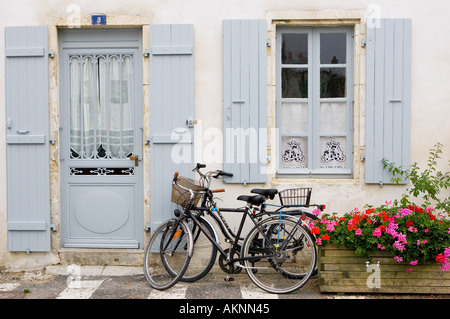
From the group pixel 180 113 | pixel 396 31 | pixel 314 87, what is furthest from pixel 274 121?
pixel 396 31

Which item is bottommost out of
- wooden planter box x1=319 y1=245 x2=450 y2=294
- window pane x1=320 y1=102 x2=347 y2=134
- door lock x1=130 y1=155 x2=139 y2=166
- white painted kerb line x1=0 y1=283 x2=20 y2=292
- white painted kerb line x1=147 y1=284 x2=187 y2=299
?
white painted kerb line x1=0 y1=283 x2=20 y2=292

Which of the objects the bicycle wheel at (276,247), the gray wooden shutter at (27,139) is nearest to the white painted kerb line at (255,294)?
the bicycle wheel at (276,247)

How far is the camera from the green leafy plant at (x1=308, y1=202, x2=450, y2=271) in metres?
4.62

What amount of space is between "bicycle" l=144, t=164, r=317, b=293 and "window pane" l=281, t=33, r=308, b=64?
150 cm

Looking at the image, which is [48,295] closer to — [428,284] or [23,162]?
[23,162]

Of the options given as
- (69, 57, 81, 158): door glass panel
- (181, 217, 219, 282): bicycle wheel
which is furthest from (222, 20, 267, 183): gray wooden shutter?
(69, 57, 81, 158): door glass panel

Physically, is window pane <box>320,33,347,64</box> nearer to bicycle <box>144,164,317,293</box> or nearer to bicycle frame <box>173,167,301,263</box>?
bicycle <box>144,164,317,293</box>

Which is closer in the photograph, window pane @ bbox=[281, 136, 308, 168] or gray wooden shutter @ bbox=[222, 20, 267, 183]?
gray wooden shutter @ bbox=[222, 20, 267, 183]

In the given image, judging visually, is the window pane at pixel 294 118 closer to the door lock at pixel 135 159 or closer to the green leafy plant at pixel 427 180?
the green leafy plant at pixel 427 180

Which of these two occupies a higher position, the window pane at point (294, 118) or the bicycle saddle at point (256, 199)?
the window pane at point (294, 118)

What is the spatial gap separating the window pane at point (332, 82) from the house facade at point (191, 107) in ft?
0.05

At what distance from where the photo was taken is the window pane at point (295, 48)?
18.7 feet

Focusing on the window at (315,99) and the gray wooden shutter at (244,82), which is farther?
the window at (315,99)

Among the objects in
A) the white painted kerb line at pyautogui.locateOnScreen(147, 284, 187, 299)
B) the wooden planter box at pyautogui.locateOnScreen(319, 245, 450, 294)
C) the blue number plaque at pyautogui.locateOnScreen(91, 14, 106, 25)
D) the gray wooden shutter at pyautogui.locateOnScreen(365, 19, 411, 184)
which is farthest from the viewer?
the blue number plaque at pyautogui.locateOnScreen(91, 14, 106, 25)
